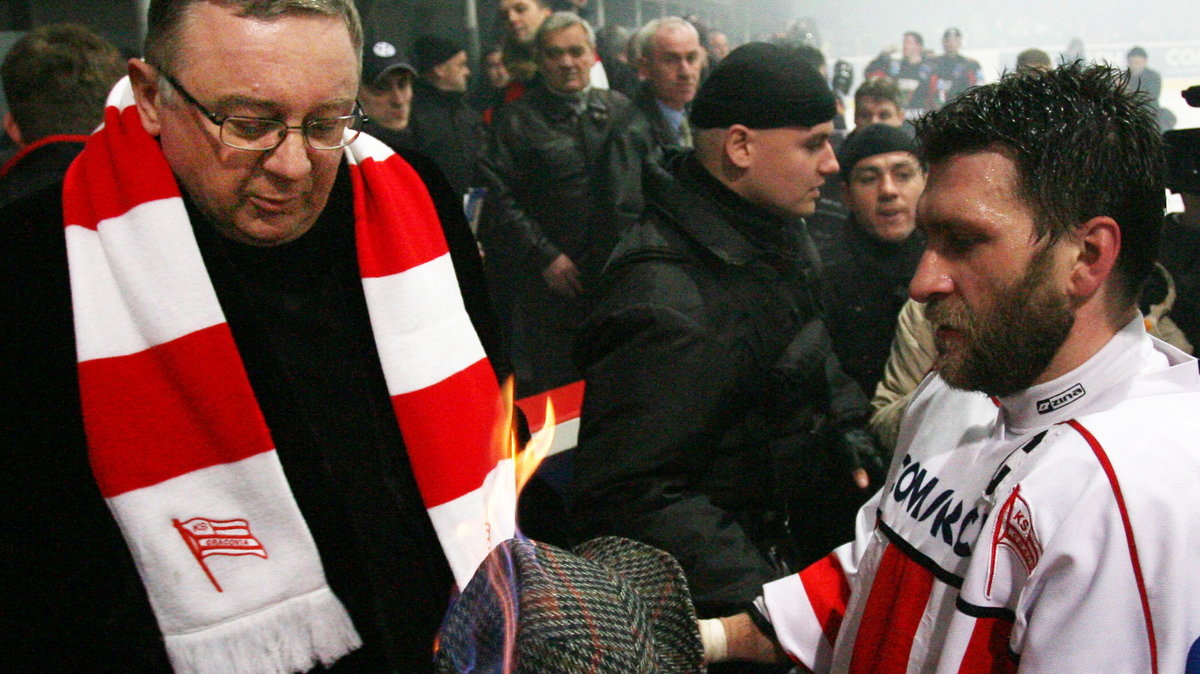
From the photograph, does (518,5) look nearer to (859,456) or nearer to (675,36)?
(675,36)

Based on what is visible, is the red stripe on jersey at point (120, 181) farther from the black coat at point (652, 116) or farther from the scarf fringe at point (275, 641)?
the black coat at point (652, 116)

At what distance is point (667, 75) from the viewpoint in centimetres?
512

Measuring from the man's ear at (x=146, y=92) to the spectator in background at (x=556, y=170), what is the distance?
3.32 meters

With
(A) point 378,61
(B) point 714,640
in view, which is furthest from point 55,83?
(B) point 714,640

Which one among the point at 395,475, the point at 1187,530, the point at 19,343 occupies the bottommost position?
the point at 395,475

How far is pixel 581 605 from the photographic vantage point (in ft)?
3.28

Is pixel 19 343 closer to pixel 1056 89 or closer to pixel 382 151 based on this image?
pixel 382 151

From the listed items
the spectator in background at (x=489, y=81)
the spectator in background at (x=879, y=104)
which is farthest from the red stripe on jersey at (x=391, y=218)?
the spectator in background at (x=489, y=81)

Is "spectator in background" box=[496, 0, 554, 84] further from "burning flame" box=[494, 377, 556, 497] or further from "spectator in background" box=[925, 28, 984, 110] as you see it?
"spectator in background" box=[925, 28, 984, 110]

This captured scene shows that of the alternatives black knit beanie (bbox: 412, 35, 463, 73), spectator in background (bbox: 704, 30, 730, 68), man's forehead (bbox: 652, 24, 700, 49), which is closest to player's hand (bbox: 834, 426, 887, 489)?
man's forehead (bbox: 652, 24, 700, 49)

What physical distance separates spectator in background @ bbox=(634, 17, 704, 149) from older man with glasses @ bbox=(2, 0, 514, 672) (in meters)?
3.46

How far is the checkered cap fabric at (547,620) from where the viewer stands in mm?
954

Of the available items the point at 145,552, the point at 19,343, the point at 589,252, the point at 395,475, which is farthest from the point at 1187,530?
the point at 589,252

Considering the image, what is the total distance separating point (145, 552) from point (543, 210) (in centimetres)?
373
